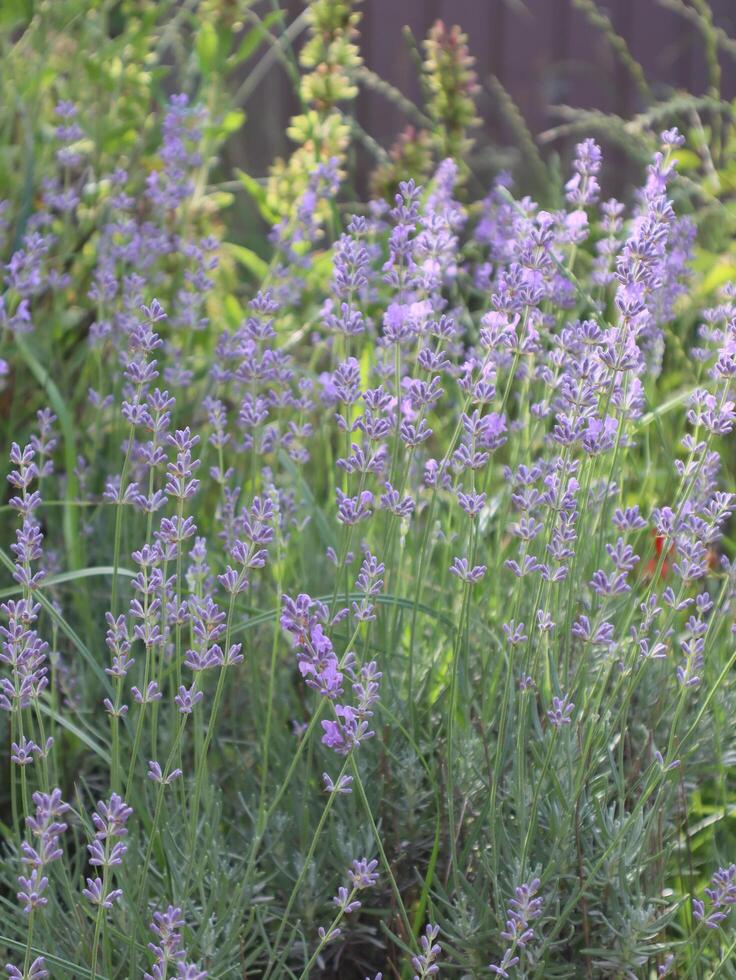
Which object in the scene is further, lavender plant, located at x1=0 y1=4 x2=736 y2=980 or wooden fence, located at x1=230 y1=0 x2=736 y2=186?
wooden fence, located at x1=230 y1=0 x2=736 y2=186

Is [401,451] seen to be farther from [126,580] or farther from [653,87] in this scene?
[653,87]

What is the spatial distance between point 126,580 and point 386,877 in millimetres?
721

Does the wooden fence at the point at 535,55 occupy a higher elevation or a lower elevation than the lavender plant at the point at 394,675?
higher

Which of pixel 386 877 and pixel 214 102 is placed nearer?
pixel 386 877

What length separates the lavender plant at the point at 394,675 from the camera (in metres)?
1.27

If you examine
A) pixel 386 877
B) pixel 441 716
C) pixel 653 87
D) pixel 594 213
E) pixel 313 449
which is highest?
pixel 653 87

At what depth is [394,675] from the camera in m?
1.76

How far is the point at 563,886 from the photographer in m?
1.55

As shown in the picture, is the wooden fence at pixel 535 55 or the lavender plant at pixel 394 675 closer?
the lavender plant at pixel 394 675

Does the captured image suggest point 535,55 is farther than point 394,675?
Yes

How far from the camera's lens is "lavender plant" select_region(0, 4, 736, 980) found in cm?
127

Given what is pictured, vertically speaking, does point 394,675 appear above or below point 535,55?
below

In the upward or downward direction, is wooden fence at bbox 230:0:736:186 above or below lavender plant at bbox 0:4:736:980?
above

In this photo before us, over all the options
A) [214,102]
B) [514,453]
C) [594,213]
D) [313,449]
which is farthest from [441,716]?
[594,213]
